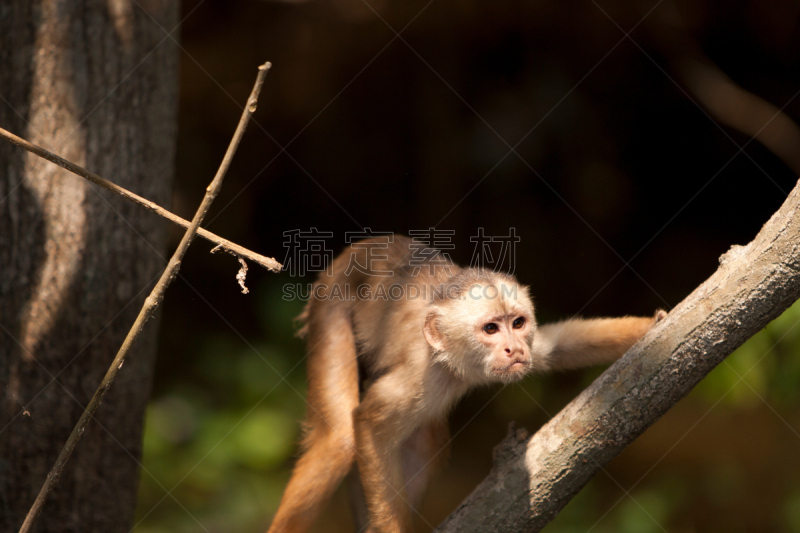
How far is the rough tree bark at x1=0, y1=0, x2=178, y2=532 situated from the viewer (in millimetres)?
3473

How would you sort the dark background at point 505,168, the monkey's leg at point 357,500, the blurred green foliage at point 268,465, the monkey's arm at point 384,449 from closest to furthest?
1. the monkey's arm at point 384,449
2. the monkey's leg at point 357,500
3. the blurred green foliage at point 268,465
4. the dark background at point 505,168

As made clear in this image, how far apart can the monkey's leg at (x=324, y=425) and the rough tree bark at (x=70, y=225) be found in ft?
3.58

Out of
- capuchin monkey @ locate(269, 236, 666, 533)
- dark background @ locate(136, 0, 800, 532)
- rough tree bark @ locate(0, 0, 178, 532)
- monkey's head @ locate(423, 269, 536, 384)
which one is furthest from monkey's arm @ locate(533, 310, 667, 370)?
dark background @ locate(136, 0, 800, 532)

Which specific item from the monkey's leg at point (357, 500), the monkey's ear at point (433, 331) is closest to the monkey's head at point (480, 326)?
the monkey's ear at point (433, 331)

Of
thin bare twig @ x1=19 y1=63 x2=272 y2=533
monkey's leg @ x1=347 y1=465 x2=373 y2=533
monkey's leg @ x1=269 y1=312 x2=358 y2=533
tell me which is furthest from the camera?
monkey's leg @ x1=347 y1=465 x2=373 y2=533

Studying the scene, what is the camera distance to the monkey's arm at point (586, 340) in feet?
10.8

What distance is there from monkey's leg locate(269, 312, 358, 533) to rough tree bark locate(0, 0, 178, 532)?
3.58 feet

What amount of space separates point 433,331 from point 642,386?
1.12 m

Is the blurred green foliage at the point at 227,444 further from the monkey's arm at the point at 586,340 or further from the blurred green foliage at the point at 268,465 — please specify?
the monkey's arm at the point at 586,340

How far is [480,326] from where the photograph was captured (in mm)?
3293

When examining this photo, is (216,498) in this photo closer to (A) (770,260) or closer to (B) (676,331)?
(B) (676,331)

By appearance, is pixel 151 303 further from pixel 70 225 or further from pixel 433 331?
pixel 70 225

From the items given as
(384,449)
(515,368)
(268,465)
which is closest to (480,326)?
(515,368)

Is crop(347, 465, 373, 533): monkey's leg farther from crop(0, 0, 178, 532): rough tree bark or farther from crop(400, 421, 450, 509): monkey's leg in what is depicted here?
crop(0, 0, 178, 532): rough tree bark
